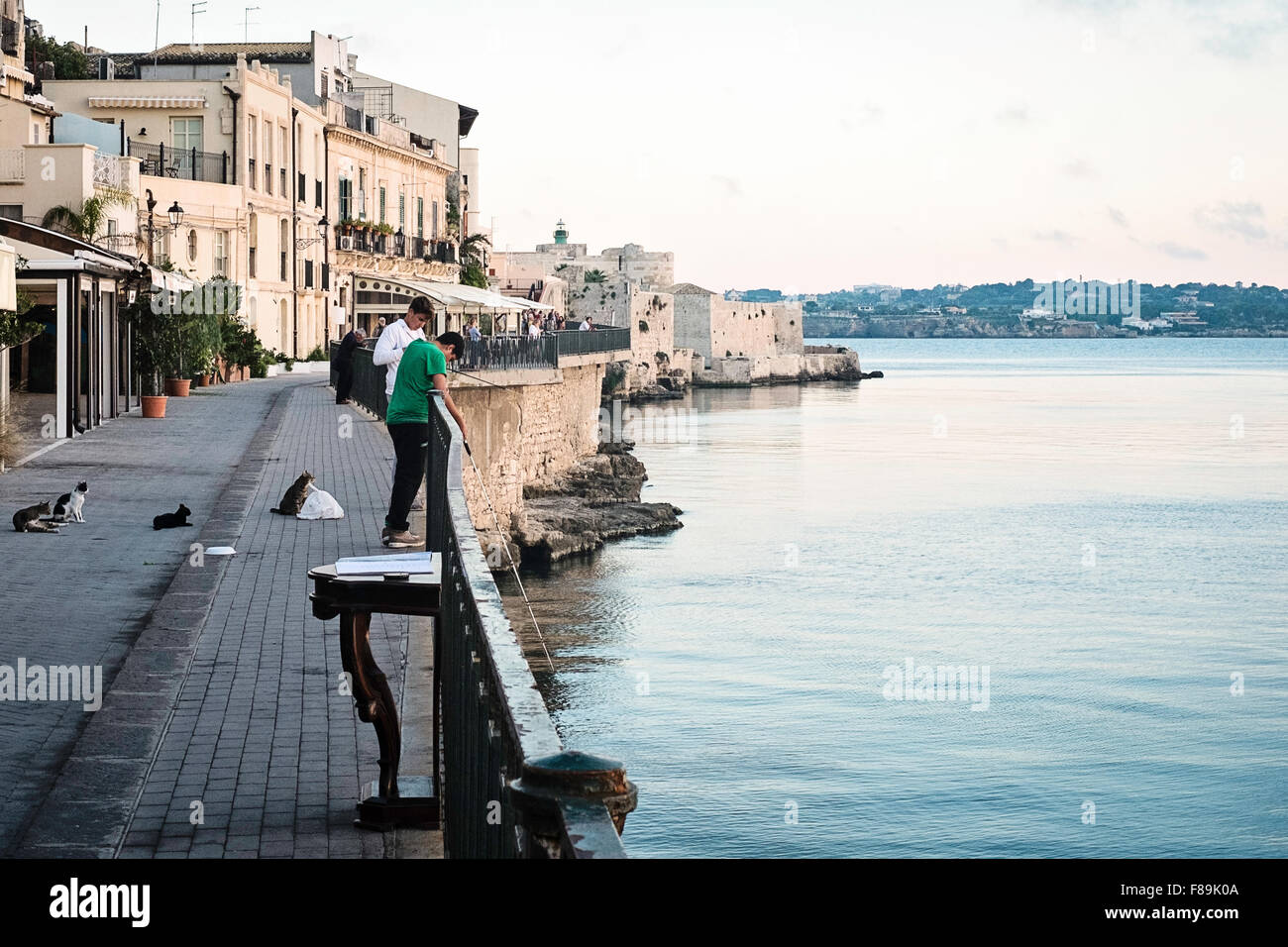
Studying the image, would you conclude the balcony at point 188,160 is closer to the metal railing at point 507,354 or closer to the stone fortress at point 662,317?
the metal railing at point 507,354

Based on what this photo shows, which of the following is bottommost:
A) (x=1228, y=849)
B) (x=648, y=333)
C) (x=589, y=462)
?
(x=1228, y=849)

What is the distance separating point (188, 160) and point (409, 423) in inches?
1419

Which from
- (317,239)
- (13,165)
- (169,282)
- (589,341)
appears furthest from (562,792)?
(317,239)

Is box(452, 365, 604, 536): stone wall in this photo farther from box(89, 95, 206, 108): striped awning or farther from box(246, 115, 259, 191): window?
box(89, 95, 206, 108): striped awning

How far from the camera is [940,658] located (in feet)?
95.6

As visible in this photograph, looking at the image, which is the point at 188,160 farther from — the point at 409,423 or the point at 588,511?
the point at 409,423

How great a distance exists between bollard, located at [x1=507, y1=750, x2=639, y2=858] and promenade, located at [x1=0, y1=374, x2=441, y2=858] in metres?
3.00

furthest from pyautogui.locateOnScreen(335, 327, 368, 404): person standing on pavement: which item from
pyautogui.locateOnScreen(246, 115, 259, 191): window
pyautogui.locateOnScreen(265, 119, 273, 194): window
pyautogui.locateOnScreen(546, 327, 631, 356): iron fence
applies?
Answer: pyautogui.locateOnScreen(265, 119, 273, 194): window

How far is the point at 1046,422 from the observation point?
88.6 meters

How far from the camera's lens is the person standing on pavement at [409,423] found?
41.9ft

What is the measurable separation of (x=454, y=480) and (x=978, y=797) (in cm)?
1450
